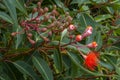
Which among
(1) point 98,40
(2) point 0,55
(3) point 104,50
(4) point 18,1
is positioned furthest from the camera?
(3) point 104,50

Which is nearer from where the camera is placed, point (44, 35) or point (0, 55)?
point (44, 35)

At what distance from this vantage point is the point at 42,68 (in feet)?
5.51

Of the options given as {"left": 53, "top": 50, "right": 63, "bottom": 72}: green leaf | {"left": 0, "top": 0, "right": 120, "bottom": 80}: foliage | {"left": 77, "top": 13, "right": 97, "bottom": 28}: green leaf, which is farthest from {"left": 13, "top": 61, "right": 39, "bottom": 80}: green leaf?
{"left": 77, "top": 13, "right": 97, "bottom": 28}: green leaf

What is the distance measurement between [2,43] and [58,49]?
0.43 metres

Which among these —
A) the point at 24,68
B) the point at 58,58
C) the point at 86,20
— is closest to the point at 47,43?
the point at 58,58

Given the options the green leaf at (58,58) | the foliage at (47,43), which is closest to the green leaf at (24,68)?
the foliage at (47,43)

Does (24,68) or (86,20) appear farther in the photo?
(86,20)

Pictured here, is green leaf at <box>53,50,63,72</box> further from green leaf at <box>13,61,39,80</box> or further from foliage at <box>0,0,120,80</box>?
green leaf at <box>13,61,39,80</box>

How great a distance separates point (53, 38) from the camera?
162cm

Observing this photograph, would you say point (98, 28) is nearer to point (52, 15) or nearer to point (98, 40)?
point (98, 40)

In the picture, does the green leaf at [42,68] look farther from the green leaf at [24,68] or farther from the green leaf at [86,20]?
the green leaf at [86,20]

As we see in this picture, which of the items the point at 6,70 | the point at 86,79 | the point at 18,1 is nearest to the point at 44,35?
the point at 18,1

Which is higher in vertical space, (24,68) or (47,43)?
(47,43)

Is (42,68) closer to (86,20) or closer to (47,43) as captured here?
(47,43)
